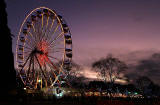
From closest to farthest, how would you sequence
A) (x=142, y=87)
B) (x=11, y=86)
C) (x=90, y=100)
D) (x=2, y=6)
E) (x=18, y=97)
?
1. (x=18, y=97)
2. (x=11, y=86)
3. (x=2, y=6)
4. (x=90, y=100)
5. (x=142, y=87)

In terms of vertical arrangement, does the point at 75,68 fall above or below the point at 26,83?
above

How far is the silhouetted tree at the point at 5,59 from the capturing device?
1961cm

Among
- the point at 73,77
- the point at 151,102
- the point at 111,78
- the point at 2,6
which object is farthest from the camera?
the point at 73,77

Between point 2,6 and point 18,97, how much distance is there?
1021cm

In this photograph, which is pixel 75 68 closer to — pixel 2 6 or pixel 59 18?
pixel 59 18

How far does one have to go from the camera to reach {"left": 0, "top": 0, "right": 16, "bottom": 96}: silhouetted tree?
64.3 feet

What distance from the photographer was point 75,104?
23.0 m

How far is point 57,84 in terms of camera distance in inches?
1320

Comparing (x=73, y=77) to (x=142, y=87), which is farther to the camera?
(x=142, y=87)

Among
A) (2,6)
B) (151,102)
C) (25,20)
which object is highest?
(25,20)

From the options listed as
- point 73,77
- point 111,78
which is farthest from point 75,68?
point 111,78

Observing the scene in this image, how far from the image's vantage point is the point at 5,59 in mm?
20609

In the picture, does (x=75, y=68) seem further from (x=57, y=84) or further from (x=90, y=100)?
(x=90, y=100)

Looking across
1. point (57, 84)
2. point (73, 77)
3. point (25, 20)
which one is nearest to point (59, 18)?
point (25, 20)
